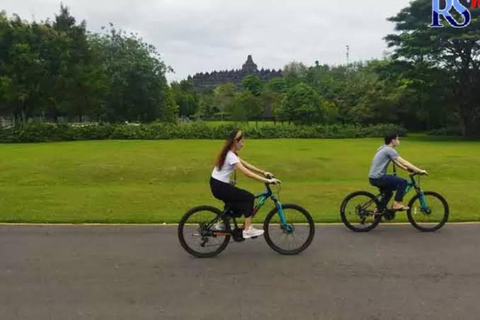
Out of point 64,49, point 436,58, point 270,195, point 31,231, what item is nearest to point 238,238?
point 270,195

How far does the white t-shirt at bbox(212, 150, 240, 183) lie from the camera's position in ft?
23.0

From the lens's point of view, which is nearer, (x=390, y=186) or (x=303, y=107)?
(x=390, y=186)

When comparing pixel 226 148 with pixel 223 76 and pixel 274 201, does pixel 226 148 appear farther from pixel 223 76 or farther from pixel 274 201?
pixel 223 76

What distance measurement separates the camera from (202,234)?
23.3ft

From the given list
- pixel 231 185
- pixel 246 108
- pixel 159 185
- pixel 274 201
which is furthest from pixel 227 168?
pixel 246 108

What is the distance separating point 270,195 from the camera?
7.21 m

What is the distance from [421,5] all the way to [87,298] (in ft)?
135

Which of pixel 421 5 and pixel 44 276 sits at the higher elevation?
pixel 421 5

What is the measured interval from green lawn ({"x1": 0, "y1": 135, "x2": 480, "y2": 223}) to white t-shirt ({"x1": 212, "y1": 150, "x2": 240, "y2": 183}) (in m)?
2.97

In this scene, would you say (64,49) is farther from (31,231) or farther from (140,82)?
(31,231)

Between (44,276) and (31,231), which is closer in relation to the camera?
(44,276)

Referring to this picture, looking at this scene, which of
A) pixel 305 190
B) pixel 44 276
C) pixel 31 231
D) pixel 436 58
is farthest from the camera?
pixel 436 58

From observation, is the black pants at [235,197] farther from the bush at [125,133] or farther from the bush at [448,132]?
the bush at [448,132]

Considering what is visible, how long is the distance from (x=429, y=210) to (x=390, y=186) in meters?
0.78
